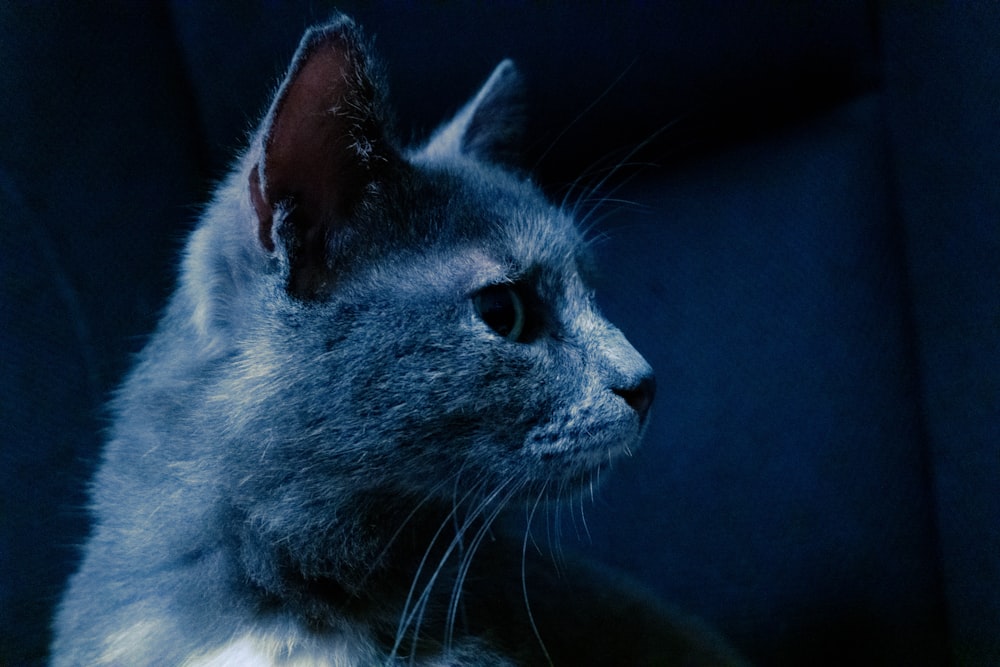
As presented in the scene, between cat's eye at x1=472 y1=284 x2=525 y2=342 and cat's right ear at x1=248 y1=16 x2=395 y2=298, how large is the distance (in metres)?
0.12

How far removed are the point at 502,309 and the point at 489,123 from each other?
0.90ft

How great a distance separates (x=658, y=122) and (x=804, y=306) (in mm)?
296

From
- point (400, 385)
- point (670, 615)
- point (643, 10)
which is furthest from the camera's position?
point (643, 10)

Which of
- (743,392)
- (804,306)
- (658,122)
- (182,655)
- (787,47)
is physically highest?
(787,47)

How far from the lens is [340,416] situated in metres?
0.59

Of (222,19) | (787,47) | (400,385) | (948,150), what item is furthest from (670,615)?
(222,19)

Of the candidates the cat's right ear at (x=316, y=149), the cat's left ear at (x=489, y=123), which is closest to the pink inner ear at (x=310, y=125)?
the cat's right ear at (x=316, y=149)

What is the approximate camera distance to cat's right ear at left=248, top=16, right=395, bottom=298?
56 cm

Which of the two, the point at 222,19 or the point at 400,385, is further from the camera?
the point at 222,19

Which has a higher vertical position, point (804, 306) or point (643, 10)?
point (643, 10)

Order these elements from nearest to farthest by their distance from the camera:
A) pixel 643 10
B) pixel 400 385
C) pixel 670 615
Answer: pixel 400 385 < pixel 670 615 < pixel 643 10

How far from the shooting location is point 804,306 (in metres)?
1.05

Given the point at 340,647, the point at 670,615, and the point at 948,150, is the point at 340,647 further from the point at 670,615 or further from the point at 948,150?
the point at 948,150

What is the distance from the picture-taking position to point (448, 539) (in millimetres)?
681
